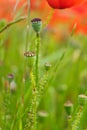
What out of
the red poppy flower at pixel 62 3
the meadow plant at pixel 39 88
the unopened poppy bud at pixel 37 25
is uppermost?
the red poppy flower at pixel 62 3

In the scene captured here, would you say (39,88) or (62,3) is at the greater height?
(62,3)

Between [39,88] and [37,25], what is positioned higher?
[37,25]

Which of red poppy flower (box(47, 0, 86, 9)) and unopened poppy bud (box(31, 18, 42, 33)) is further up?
red poppy flower (box(47, 0, 86, 9))

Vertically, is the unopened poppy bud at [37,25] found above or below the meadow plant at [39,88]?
above

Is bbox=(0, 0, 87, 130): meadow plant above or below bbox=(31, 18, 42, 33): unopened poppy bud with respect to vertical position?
below

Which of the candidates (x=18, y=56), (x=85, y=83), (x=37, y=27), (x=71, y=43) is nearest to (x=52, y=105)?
(x=85, y=83)

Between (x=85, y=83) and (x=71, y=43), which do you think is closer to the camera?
(x=85, y=83)

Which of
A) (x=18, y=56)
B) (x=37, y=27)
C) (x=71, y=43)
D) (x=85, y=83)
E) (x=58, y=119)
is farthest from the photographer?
(x=18, y=56)

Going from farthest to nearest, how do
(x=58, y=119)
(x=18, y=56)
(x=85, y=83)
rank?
(x=18, y=56)
(x=85, y=83)
(x=58, y=119)

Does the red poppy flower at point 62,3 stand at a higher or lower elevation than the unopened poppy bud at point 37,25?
higher

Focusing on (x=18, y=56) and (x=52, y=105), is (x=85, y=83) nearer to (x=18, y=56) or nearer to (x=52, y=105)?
(x=52, y=105)

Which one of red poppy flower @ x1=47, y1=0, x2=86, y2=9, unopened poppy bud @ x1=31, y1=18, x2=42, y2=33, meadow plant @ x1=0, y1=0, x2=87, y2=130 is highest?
red poppy flower @ x1=47, y1=0, x2=86, y2=9
